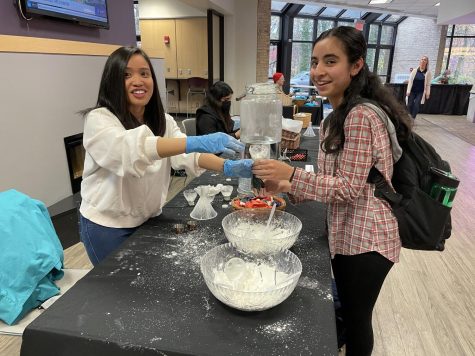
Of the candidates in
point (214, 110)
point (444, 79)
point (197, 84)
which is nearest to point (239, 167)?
point (214, 110)

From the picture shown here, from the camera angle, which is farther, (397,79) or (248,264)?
(397,79)

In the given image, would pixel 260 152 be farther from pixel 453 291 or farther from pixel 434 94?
pixel 434 94

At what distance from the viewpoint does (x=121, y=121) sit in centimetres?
141

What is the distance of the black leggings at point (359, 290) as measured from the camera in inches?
48.4

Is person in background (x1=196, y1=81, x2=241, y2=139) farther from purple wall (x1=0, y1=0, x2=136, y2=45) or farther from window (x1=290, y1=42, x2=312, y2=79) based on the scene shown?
window (x1=290, y1=42, x2=312, y2=79)

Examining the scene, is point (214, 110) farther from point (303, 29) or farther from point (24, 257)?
point (303, 29)

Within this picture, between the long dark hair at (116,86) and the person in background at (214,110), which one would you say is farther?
the person in background at (214,110)

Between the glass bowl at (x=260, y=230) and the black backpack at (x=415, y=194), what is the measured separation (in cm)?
35

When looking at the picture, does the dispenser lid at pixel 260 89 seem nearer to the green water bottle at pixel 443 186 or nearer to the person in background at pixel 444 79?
the green water bottle at pixel 443 186

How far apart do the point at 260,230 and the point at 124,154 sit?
0.59m

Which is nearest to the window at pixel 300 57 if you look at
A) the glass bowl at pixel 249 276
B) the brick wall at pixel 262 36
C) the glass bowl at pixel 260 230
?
the brick wall at pixel 262 36

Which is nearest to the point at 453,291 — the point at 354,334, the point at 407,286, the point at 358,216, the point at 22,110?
the point at 407,286

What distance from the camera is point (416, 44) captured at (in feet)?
40.2

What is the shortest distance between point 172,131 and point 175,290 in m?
0.92
